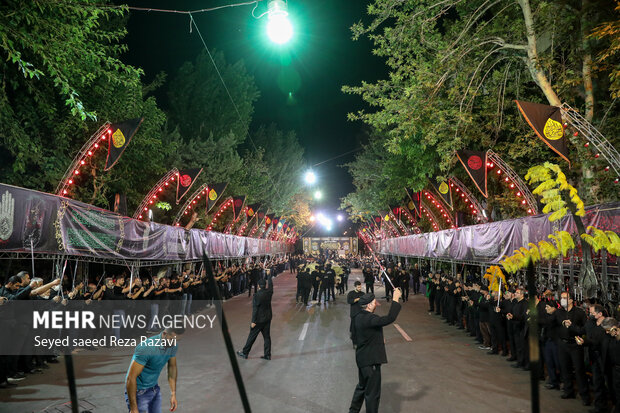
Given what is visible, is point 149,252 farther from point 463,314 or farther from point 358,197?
point 358,197

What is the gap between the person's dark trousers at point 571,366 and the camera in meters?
6.66

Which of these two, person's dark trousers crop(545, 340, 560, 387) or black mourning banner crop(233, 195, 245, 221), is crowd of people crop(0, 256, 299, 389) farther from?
black mourning banner crop(233, 195, 245, 221)

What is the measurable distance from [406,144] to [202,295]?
12435 mm

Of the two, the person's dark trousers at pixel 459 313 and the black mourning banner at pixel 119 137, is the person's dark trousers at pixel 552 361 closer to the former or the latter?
the person's dark trousers at pixel 459 313

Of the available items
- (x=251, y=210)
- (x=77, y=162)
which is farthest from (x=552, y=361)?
(x=251, y=210)

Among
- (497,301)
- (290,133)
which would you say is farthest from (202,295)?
(290,133)

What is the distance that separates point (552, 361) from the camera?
7.68m

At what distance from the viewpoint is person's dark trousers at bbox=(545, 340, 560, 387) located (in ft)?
24.8

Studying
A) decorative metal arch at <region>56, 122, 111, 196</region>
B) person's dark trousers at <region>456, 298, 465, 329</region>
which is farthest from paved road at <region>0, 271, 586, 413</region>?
decorative metal arch at <region>56, 122, 111, 196</region>

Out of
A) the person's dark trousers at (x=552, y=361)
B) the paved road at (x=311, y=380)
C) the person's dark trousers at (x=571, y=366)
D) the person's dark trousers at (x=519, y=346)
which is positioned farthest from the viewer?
the person's dark trousers at (x=519, y=346)

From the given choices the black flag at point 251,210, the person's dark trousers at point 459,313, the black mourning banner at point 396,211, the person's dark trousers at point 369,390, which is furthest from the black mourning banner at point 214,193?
the person's dark trousers at point 369,390

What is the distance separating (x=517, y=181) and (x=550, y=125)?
4.50 metres

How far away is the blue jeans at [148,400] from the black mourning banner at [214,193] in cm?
1685

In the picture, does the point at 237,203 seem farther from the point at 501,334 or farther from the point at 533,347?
the point at 533,347
